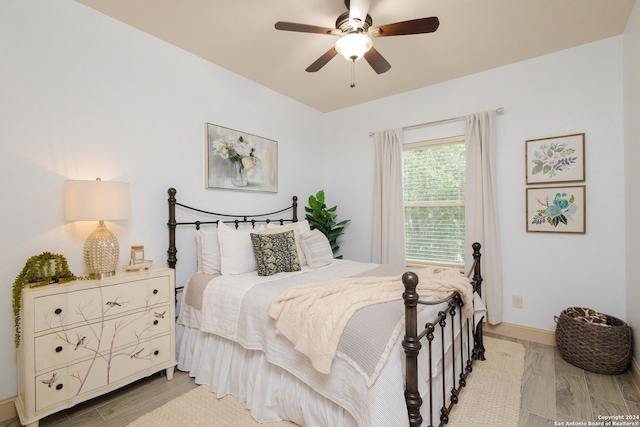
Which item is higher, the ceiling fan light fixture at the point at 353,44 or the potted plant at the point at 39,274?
the ceiling fan light fixture at the point at 353,44

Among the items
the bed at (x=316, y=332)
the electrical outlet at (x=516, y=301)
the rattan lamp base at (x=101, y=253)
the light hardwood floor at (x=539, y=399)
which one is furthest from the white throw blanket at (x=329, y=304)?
the electrical outlet at (x=516, y=301)

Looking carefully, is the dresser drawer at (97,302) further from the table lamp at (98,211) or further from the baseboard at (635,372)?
the baseboard at (635,372)

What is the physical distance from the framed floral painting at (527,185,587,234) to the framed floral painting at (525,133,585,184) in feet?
0.31

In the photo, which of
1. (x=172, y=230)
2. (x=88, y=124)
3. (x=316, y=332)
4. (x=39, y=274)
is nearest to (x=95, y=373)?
(x=39, y=274)

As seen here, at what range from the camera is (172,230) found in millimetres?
2508

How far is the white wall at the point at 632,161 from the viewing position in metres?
2.16

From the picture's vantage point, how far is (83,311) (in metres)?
1.79

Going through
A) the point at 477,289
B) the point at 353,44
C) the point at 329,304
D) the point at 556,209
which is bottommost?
the point at 477,289

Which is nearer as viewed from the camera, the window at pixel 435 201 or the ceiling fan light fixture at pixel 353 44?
the ceiling fan light fixture at pixel 353 44

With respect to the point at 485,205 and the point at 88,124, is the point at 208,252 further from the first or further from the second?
the point at 485,205

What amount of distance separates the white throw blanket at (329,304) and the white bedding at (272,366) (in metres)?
0.10

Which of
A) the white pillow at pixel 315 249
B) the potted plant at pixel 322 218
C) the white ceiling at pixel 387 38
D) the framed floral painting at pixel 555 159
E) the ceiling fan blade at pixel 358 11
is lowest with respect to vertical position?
the white pillow at pixel 315 249

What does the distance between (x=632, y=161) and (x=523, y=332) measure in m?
1.72

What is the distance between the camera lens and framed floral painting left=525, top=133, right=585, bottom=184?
2648 millimetres
